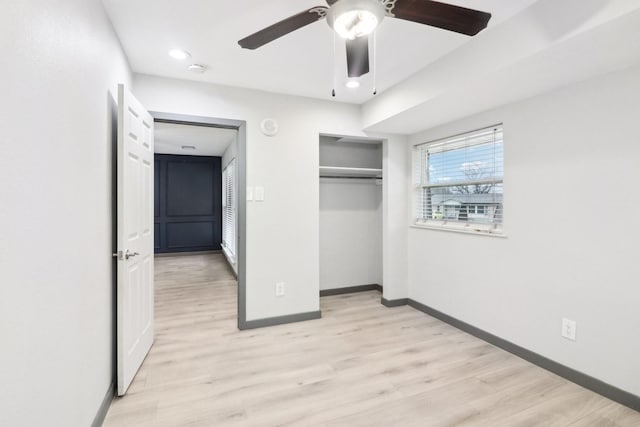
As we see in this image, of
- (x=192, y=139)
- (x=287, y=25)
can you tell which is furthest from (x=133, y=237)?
(x=192, y=139)

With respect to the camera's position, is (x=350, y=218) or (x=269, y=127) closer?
(x=269, y=127)

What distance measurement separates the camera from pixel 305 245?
11.1ft

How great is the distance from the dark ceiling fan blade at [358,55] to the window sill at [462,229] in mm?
1917

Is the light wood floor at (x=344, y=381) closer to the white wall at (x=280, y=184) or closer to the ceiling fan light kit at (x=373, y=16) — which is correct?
the white wall at (x=280, y=184)

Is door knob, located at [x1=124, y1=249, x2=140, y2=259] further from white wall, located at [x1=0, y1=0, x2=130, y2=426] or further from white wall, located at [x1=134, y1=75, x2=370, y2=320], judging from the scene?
white wall, located at [x1=134, y1=75, x2=370, y2=320]

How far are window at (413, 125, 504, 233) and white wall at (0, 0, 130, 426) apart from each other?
3031 mm

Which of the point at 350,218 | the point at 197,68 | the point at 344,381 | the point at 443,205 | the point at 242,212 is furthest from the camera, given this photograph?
the point at 350,218

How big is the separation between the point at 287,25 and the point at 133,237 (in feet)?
5.83

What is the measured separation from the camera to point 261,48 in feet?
7.63

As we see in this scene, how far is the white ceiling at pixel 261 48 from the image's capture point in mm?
1856

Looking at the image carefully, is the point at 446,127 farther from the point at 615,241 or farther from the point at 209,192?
the point at 209,192

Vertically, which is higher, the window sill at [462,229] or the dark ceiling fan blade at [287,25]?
the dark ceiling fan blade at [287,25]

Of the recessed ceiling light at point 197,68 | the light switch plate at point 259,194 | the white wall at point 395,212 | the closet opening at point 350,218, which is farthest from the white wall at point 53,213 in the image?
the white wall at point 395,212

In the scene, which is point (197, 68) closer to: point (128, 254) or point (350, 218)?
point (128, 254)
